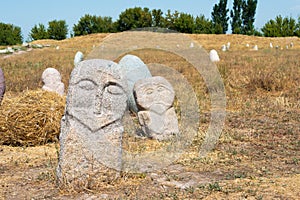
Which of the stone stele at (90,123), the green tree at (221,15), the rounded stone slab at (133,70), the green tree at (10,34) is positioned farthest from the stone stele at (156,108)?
the green tree at (10,34)

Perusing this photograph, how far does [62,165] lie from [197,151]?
2393 mm

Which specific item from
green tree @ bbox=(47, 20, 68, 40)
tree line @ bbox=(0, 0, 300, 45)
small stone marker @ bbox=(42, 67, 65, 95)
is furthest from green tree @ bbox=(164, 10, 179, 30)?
small stone marker @ bbox=(42, 67, 65, 95)

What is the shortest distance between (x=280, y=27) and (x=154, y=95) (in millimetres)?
44265

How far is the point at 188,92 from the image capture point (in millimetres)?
11648

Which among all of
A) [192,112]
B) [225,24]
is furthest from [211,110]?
[225,24]

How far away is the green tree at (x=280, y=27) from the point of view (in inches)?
1871

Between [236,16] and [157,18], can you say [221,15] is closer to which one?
[236,16]

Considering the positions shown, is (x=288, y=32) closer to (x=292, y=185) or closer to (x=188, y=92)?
(x=188, y=92)

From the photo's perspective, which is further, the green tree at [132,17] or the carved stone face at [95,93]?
the green tree at [132,17]

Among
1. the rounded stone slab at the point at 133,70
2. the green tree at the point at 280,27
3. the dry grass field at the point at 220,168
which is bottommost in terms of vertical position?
the dry grass field at the point at 220,168

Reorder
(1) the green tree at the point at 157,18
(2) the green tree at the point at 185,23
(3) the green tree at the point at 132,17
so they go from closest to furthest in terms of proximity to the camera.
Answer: (1) the green tree at the point at 157,18
(2) the green tree at the point at 185,23
(3) the green tree at the point at 132,17

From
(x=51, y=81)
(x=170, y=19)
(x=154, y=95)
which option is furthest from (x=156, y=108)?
(x=170, y=19)

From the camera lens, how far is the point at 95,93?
15.3 ft

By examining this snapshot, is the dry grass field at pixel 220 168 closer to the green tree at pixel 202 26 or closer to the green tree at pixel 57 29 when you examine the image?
the green tree at pixel 202 26
